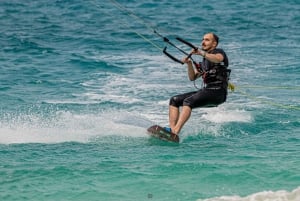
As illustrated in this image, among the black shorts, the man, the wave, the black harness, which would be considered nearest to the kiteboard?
the man

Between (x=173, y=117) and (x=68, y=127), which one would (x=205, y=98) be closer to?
(x=173, y=117)

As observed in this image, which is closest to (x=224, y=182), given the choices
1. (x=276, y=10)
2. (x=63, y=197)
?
(x=63, y=197)

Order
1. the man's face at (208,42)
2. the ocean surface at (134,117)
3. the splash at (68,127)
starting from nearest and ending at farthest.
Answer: the ocean surface at (134,117) → the man's face at (208,42) → the splash at (68,127)

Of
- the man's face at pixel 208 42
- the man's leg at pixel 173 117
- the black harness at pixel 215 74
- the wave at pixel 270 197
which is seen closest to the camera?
the wave at pixel 270 197

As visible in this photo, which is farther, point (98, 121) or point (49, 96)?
point (49, 96)

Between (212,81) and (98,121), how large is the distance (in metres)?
2.51

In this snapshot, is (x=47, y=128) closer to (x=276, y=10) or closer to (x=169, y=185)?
(x=169, y=185)

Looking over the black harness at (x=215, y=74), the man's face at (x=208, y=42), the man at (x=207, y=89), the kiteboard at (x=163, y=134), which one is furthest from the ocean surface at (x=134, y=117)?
the man's face at (x=208, y=42)

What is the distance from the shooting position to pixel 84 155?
9.54 m

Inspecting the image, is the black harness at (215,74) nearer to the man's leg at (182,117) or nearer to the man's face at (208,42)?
the man's face at (208,42)

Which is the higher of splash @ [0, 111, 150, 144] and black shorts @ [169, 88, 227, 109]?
black shorts @ [169, 88, 227, 109]

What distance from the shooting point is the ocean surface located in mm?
8242

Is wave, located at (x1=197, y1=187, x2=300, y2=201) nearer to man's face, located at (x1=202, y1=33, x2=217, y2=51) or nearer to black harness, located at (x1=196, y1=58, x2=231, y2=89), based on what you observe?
black harness, located at (x1=196, y1=58, x2=231, y2=89)

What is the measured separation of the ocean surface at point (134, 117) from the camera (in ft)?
27.0
